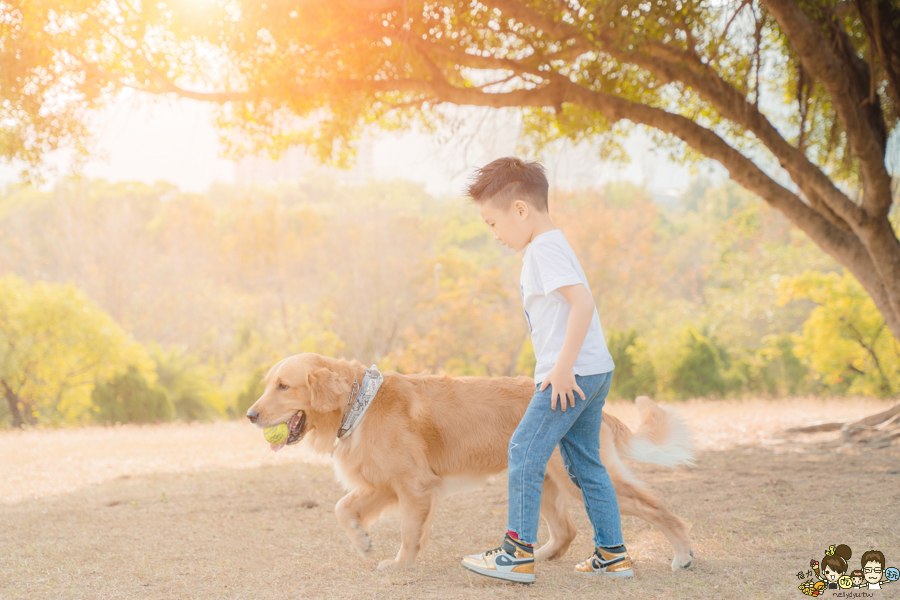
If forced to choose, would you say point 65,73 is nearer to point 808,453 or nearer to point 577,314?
point 577,314

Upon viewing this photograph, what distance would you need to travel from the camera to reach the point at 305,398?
385 centimetres

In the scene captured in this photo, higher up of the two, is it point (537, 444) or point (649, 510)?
point (537, 444)

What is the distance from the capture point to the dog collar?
3.81 metres

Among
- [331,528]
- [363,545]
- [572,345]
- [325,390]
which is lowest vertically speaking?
[331,528]

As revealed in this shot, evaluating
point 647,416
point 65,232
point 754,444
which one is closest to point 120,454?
point 647,416

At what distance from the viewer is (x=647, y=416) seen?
12.8ft

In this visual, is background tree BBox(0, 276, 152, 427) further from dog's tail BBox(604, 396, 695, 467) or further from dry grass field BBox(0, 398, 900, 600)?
dog's tail BBox(604, 396, 695, 467)

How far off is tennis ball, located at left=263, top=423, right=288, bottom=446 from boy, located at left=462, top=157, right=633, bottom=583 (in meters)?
1.38

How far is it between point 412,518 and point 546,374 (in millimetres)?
1260

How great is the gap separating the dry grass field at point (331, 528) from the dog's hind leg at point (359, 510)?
0.15 meters

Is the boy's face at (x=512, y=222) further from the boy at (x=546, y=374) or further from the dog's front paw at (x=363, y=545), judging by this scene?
the dog's front paw at (x=363, y=545)

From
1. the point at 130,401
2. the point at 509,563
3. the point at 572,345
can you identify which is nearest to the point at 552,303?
the point at 572,345

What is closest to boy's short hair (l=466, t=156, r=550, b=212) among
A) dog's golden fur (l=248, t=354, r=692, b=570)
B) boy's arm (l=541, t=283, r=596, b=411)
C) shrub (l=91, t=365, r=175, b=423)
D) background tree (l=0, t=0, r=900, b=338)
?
boy's arm (l=541, t=283, r=596, b=411)

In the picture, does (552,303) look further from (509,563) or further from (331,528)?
(331,528)
